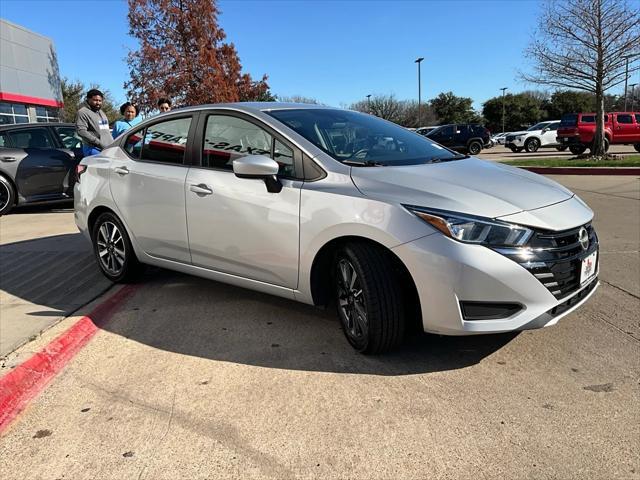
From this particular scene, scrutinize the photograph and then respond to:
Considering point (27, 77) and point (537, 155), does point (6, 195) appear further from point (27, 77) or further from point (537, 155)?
point (27, 77)

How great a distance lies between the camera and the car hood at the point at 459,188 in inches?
111

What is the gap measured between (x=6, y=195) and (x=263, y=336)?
7345 millimetres

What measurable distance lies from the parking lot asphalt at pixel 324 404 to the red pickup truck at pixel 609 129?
763 inches

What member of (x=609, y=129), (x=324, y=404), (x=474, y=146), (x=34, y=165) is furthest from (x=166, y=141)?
(x=474, y=146)

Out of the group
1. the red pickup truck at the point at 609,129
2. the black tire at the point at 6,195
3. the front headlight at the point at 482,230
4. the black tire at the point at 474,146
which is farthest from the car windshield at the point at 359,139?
the black tire at the point at 474,146

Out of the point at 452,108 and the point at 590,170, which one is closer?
the point at 590,170

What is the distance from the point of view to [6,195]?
8.84 metres

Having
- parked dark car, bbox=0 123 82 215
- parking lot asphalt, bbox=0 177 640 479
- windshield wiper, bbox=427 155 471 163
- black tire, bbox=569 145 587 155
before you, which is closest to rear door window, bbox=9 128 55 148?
parked dark car, bbox=0 123 82 215

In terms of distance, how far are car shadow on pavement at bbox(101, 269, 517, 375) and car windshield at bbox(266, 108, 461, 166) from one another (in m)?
1.23

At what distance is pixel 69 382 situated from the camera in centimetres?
310

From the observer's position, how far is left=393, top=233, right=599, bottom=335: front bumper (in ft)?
8.77

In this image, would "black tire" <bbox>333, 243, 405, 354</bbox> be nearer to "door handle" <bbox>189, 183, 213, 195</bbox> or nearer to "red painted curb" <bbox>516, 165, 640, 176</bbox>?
"door handle" <bbox>189, 183, 213, 195</bbox>

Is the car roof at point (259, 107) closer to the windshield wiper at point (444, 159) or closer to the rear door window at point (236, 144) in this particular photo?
the rear door window at point (236, 144)

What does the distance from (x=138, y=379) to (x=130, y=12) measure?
24389mm
